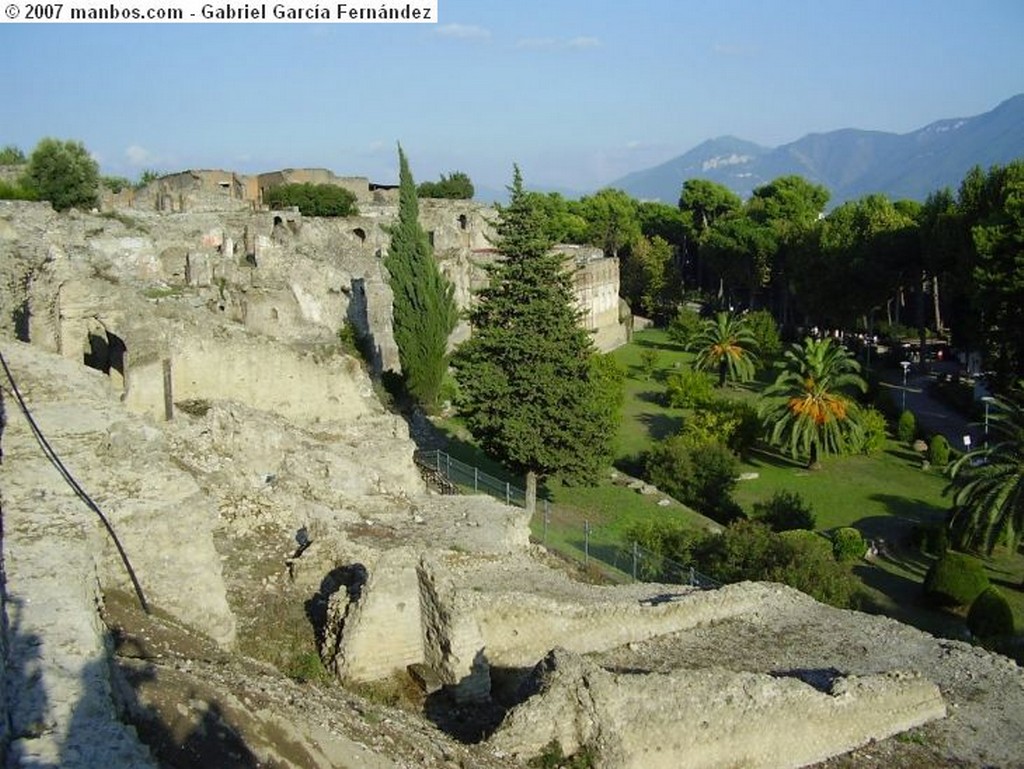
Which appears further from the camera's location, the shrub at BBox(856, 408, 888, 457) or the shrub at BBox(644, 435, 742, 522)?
the shrub at BBox(856, 408, 888, 457)

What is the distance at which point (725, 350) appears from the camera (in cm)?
4084

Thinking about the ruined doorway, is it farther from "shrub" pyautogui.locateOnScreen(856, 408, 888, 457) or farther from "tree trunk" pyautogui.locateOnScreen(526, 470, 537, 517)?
"shrub" pyautogui.locateOnScreen(856, 408, 888, 457)

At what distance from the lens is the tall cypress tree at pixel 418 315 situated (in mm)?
28312

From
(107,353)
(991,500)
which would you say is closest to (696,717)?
(107,353)

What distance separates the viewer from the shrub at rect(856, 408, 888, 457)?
31.9 m

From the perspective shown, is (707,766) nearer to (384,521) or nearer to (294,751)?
(294,751)

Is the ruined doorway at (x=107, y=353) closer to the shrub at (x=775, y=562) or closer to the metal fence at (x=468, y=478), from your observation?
the metal fence at (x=468, y=478)

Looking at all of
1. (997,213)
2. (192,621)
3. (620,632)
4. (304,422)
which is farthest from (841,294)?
(192,621)

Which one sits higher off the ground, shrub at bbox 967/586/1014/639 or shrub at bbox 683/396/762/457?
shrub at bbox 683/396/762/457

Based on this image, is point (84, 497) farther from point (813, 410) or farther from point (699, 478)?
point (813, 410)

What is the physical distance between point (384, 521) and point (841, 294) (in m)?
36.4

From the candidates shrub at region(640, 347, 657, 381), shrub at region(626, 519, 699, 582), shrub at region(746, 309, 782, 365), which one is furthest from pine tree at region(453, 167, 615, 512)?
shrub at region(746, 309, 782, 365)

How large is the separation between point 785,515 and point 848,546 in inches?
105

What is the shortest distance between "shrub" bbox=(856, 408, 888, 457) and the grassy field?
318 mm
